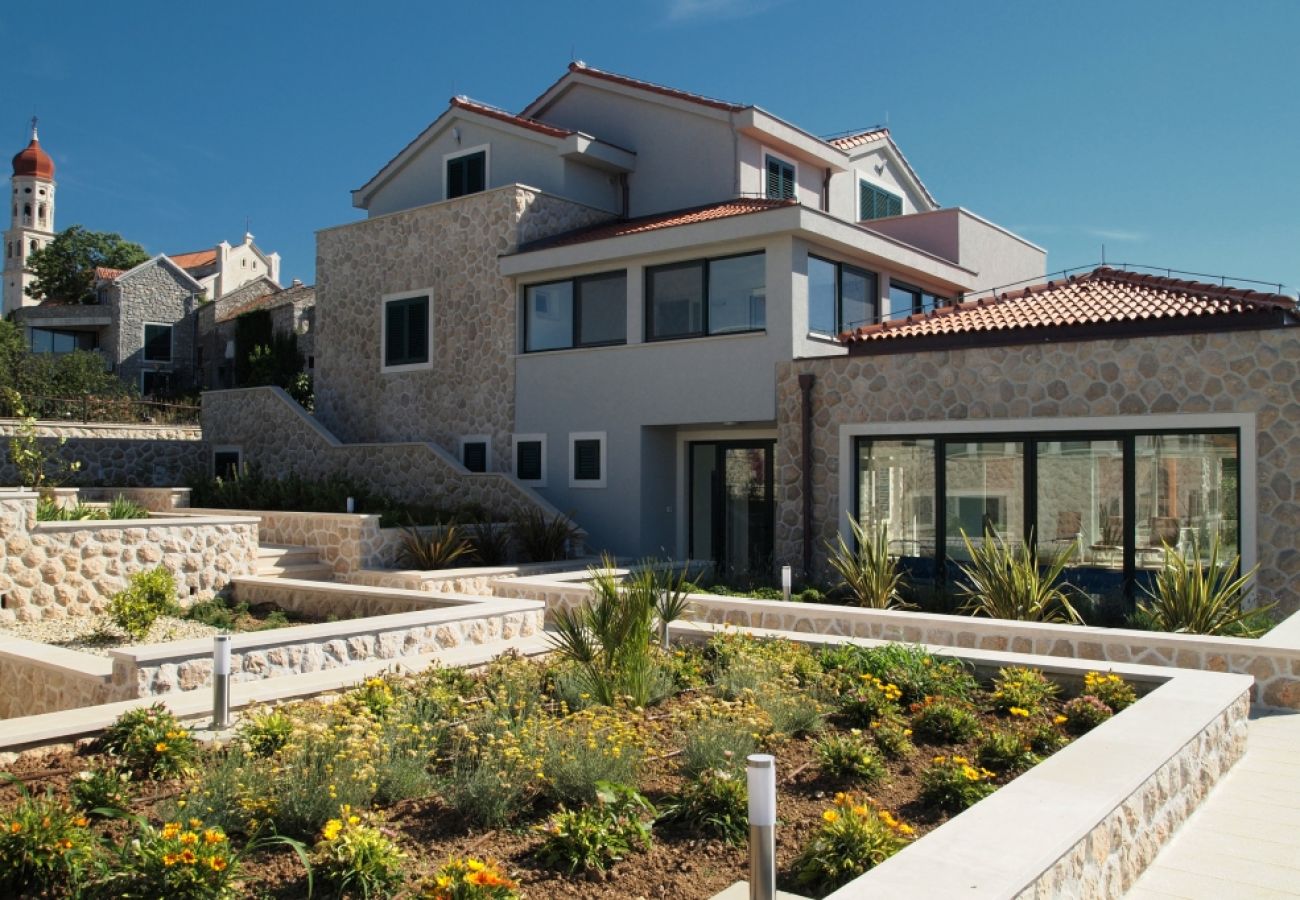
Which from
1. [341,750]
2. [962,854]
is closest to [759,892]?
[962,854]

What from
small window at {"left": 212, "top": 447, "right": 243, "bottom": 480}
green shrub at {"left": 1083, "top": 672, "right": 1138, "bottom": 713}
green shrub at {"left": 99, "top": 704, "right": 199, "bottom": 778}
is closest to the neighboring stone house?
small window at {"left": 212, "top": 447, "right": 243, "bottom": 480}

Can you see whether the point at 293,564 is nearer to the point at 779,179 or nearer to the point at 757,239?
the point at 757,239

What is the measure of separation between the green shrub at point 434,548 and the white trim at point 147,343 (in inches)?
1571

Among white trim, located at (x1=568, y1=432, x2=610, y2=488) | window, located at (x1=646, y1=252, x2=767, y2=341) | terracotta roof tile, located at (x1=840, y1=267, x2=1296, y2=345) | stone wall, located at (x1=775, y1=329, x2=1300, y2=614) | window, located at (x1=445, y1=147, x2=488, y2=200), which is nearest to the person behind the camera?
stone wall, located at (x1=775, y1=329, x2=1300, y2=614)

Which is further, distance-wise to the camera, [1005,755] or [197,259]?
[197,259]

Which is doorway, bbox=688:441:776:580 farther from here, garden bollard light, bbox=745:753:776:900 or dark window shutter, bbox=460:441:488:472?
garden bollard light, bbox=745:753:776:900

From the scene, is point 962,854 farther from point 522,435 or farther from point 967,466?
point 522,435

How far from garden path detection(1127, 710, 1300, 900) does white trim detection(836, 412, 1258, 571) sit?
506cm

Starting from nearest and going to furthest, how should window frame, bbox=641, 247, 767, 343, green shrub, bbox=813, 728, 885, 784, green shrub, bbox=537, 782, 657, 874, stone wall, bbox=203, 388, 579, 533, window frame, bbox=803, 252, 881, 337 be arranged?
green shrub, bbox=537, 782, 657, 874, green shrub, bbox=813, 728, 885, 784, window frame, bbox=641, 247, 767, 343, window frame, bbox=803, 252, 881, 337, stone wall, bbox=203, 388, 579, 533

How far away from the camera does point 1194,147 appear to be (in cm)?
1516

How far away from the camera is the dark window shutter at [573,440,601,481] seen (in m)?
18.0

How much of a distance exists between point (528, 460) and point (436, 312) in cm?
380

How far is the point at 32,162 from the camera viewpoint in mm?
83625

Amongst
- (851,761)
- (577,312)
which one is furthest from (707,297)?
(851,761)
